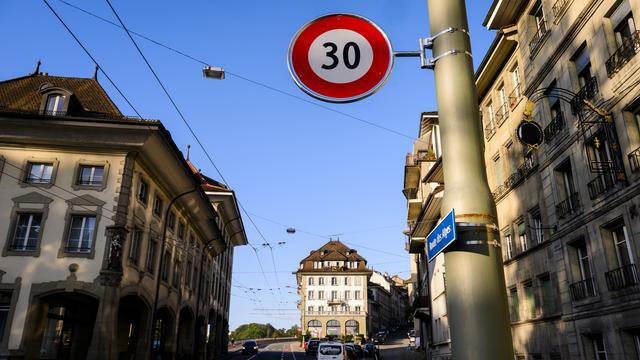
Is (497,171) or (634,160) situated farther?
(497,171)

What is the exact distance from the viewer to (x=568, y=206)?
17.1 m

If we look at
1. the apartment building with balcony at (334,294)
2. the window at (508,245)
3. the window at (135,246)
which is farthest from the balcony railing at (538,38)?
the apartment building with balcony at (334,294)

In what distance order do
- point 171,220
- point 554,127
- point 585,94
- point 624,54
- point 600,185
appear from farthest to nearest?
point 171,220 → point 554,127 → point 585,94 → point 600,185 → point 624,54

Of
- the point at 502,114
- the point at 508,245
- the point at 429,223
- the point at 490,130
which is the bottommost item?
the point at 508,245

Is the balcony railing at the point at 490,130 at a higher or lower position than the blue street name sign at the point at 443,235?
higher

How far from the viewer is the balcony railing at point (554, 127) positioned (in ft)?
58.2

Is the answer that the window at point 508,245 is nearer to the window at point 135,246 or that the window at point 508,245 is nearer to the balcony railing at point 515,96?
the balcony railing at point 515,96

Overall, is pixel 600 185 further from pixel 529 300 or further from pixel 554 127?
pixel 529 300

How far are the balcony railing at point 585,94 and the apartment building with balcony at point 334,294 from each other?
71509 millimetres

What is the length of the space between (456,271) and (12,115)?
2676 cm

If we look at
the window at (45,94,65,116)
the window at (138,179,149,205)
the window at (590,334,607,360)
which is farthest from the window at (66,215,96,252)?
the window at (590,334,607,360)

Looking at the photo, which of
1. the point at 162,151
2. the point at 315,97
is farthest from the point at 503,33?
the point at 315,97

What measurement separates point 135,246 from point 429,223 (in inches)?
792

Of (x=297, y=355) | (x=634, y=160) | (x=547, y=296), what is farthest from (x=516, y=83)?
(x=297, y=355)
